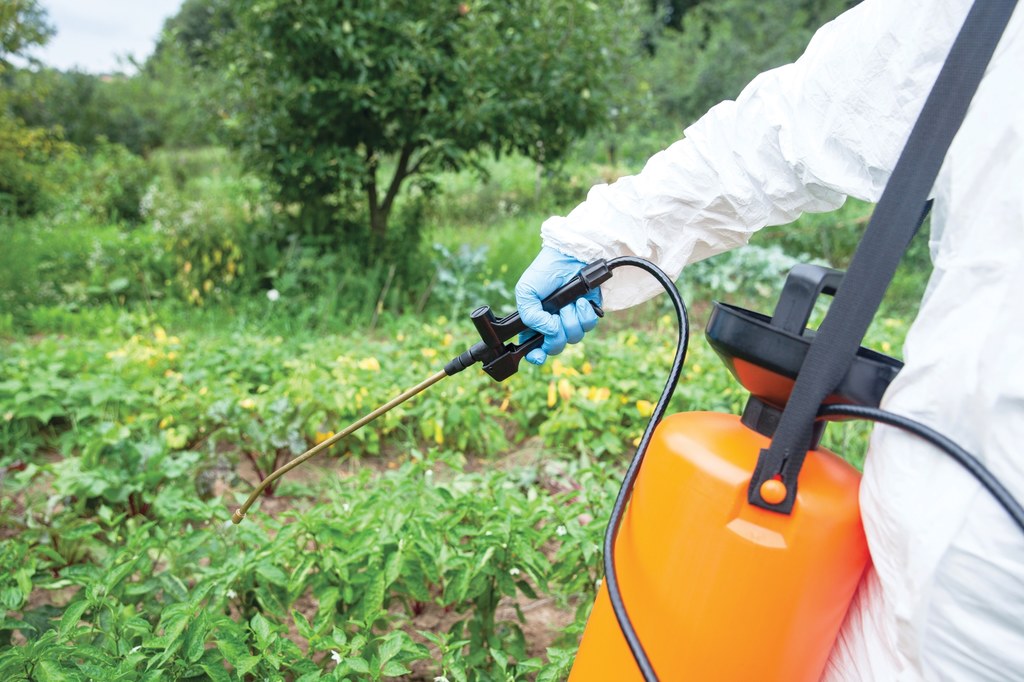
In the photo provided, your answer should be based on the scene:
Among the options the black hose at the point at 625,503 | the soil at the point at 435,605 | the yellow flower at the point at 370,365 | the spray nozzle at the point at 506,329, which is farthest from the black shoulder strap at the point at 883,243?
the yellow flower at the point at 370,365

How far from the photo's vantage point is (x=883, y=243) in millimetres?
707

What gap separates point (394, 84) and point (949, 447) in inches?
145

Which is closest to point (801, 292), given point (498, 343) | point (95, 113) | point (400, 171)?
point (498, 343)

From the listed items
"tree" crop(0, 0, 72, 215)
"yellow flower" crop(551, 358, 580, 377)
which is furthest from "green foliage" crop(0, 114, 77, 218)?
"yellow flower" crop(551, 358, 580, 377)

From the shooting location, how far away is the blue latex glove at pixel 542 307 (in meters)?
1.06

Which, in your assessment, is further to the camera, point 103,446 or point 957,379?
point 103,446

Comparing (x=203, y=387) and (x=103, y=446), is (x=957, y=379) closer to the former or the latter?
(x=103, y=446)

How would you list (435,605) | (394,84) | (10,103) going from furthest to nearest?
(10,103), (394,84), (435,605)

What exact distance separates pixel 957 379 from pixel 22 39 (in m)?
5.57

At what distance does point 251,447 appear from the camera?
2.41 meters

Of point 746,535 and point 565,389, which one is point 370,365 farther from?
point 746,535

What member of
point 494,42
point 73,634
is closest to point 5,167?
point 494,42

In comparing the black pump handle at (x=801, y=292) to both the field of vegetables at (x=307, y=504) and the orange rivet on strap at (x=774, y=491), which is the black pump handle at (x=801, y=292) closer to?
the orange rivet on strap at (x=774, y=491)

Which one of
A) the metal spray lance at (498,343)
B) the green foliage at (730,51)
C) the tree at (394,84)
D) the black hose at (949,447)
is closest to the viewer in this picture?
the black hose at (949,447)
